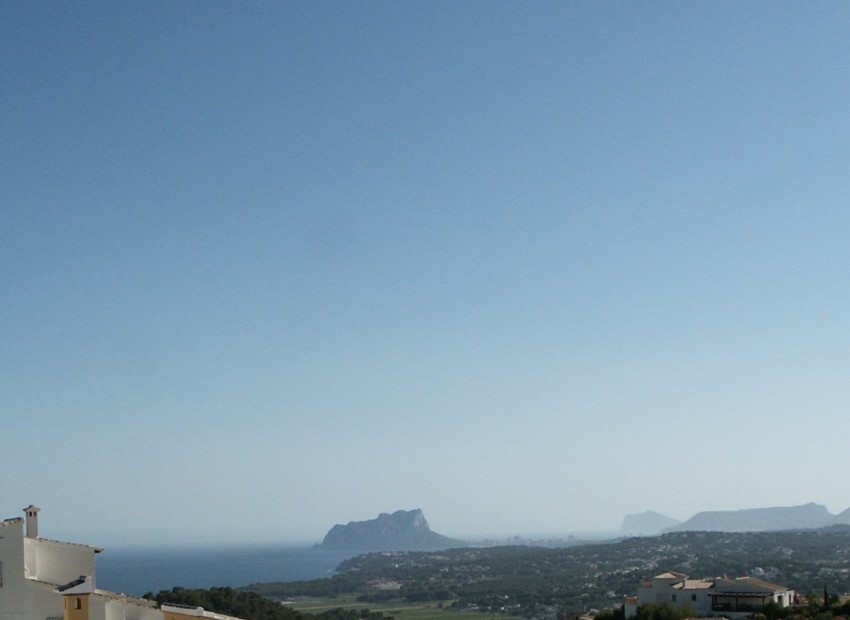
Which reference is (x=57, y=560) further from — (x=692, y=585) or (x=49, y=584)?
(x=692, y=585)

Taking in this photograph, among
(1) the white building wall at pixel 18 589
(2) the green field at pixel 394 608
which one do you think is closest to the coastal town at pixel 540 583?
(1) the white building wall at pixel 18 589

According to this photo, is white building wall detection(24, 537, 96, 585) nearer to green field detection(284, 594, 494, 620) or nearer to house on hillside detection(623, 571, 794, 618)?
house on hillside detection(623, 571, 794, 618)

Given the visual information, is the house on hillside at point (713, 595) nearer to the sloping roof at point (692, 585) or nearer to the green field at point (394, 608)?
the sloping roof at point (692, 585)

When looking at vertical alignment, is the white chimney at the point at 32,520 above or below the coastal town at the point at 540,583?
above

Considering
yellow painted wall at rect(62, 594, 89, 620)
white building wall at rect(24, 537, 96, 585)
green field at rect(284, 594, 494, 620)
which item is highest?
white building wall at rect(24, 537, 96, 585)

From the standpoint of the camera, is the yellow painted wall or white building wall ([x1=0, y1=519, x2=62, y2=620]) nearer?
the yellow painted wall

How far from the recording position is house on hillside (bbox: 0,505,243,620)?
22156mm

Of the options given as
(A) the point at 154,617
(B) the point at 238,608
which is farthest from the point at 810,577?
(A) the point at 154,617

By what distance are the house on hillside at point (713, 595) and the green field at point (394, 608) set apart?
44708 millimetres

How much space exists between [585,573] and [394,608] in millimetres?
25576

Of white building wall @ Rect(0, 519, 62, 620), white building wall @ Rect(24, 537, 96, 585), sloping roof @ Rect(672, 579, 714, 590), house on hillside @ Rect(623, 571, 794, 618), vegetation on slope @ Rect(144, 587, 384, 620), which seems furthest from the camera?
sloping roof @ Rect(672, 579, 714, 590)

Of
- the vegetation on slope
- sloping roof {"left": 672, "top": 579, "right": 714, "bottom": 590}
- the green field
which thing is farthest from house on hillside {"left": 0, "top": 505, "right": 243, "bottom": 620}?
the green field

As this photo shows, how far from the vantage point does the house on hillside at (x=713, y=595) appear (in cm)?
4066

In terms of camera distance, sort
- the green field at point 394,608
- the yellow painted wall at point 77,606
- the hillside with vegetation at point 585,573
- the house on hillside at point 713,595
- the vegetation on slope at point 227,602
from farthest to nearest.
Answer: the green field at point 394,608
the hillside with vegetation at point 585,573
the house on hillside at point 713,595
the vegetation on slope at point 227,602
the yellow painted wall at point 77,606
